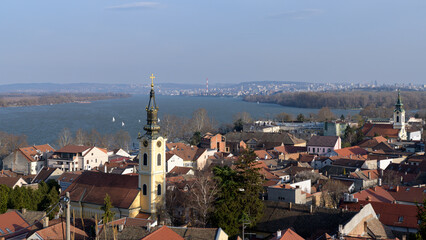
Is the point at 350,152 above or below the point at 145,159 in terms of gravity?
below

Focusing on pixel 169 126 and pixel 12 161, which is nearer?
pixel 12 161

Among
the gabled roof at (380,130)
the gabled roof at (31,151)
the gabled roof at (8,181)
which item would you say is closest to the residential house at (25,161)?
the gabled roof at (31,151)

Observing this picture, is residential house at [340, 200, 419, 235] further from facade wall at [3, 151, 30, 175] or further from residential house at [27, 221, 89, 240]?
facade wall at [3, 151, 30, 175]

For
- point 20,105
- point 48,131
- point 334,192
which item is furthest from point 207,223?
point 20,105

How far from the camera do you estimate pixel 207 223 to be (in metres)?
22.9

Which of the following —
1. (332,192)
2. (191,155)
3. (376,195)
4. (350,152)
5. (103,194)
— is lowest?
(191,155)

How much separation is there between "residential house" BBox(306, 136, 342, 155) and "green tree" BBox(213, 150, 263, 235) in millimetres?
26011

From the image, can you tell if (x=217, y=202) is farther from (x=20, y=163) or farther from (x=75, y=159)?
(x=20, y=163)

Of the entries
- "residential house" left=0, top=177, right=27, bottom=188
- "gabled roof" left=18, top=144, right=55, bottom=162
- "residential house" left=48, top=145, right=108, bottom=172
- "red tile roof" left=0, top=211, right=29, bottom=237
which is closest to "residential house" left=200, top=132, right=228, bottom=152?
"residential house" left=48, top=145, right=108, bottom=172

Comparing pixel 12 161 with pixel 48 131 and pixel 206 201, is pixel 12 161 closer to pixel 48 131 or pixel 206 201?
pixel 206 201

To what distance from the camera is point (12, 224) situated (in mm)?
21188

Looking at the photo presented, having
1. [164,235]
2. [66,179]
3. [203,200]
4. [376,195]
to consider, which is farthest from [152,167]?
[376,195]

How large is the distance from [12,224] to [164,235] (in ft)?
24.7

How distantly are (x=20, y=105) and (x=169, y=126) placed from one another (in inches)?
4814
